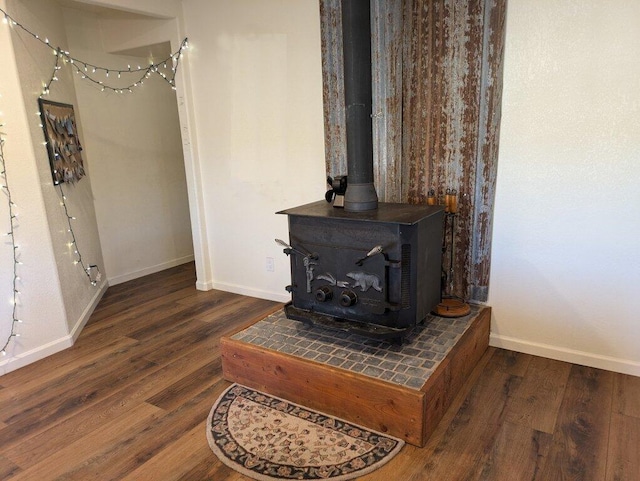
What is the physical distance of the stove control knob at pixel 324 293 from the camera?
2121mm

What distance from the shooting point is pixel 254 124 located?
3107 millimetres

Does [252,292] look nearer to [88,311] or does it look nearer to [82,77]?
[88,311]

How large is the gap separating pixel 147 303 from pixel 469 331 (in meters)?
2.58

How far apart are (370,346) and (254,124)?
1894mm

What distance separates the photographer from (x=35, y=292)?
2.52 meters

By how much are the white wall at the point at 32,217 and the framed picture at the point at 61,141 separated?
0.23 feet

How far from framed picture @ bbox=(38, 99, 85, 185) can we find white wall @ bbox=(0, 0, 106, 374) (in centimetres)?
7

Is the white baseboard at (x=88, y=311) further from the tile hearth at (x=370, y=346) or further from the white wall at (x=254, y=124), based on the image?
the tile hearth at (x=370, y=346)

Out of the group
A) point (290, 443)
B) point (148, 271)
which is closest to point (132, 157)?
point (148, 271)

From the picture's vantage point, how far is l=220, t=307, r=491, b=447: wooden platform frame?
5.59 ft

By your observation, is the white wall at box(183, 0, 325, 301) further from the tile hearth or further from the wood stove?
the tile hearth

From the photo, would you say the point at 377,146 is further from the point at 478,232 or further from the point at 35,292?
the point at 35,292

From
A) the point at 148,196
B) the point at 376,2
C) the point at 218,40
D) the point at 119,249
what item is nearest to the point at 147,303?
the point at 119,249

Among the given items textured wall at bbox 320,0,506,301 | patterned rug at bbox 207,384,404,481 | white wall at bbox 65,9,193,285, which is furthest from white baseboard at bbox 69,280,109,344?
textured wall at bbox 320,0,506,301
